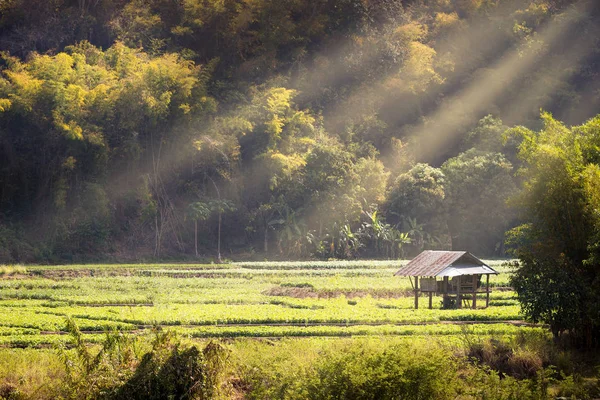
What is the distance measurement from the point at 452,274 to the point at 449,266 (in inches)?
19.0

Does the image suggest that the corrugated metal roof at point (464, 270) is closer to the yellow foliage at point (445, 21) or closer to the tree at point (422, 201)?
the tree at point (422, 201)

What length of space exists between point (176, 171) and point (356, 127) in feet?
52.9

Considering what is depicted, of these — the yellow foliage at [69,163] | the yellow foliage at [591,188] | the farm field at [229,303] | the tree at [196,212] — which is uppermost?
the yellow foliage at [69,163]

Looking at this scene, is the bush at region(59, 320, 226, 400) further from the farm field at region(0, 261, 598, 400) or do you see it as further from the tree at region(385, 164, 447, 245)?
the tree at region(385, 164, 447, 245)

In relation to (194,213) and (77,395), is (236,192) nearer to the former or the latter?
A: (194,213)

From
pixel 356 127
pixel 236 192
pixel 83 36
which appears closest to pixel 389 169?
pixel 356 127

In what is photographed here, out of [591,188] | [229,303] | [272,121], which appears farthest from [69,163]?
[591,188]

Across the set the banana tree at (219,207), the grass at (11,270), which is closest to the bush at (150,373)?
the grass at (11,270)

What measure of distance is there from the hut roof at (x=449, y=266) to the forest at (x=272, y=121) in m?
13.8

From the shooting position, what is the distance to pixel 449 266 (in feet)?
95.7

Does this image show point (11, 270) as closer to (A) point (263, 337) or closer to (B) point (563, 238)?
(A) point (263, 337)

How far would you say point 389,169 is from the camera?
209ft

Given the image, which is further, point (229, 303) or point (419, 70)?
point (419, 70)

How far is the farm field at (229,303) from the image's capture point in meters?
23.2
